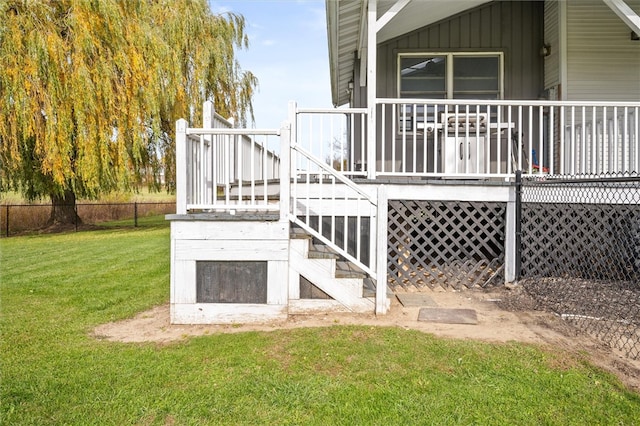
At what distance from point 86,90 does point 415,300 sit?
33.9ft

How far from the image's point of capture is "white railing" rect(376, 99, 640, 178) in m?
5.34

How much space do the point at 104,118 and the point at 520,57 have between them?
32.8 ft

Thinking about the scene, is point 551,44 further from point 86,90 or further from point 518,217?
point 86,90

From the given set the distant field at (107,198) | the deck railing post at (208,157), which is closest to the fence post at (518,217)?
the deck railing post at (208,157)

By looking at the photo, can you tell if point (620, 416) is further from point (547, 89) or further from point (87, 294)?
point (547, 89)

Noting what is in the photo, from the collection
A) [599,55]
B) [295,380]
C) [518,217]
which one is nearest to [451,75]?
[599,55]

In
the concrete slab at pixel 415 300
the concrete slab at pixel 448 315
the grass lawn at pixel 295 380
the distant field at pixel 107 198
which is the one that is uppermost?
the distant field at pixel 107 198

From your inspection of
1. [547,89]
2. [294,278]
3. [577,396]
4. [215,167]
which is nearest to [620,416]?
[577,396]

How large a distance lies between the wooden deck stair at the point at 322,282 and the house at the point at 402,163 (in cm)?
1

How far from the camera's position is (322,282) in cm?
422

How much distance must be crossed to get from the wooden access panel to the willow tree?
8.98 meters

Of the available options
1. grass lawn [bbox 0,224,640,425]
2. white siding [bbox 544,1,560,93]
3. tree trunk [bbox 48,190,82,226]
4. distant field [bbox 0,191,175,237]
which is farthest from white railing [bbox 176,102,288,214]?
tree trunk [bbox 48,190,82,226]

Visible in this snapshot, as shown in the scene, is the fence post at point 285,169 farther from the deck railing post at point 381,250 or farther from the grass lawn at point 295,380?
the grass lawn at point 295,380

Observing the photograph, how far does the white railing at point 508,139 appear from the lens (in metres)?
5.34
